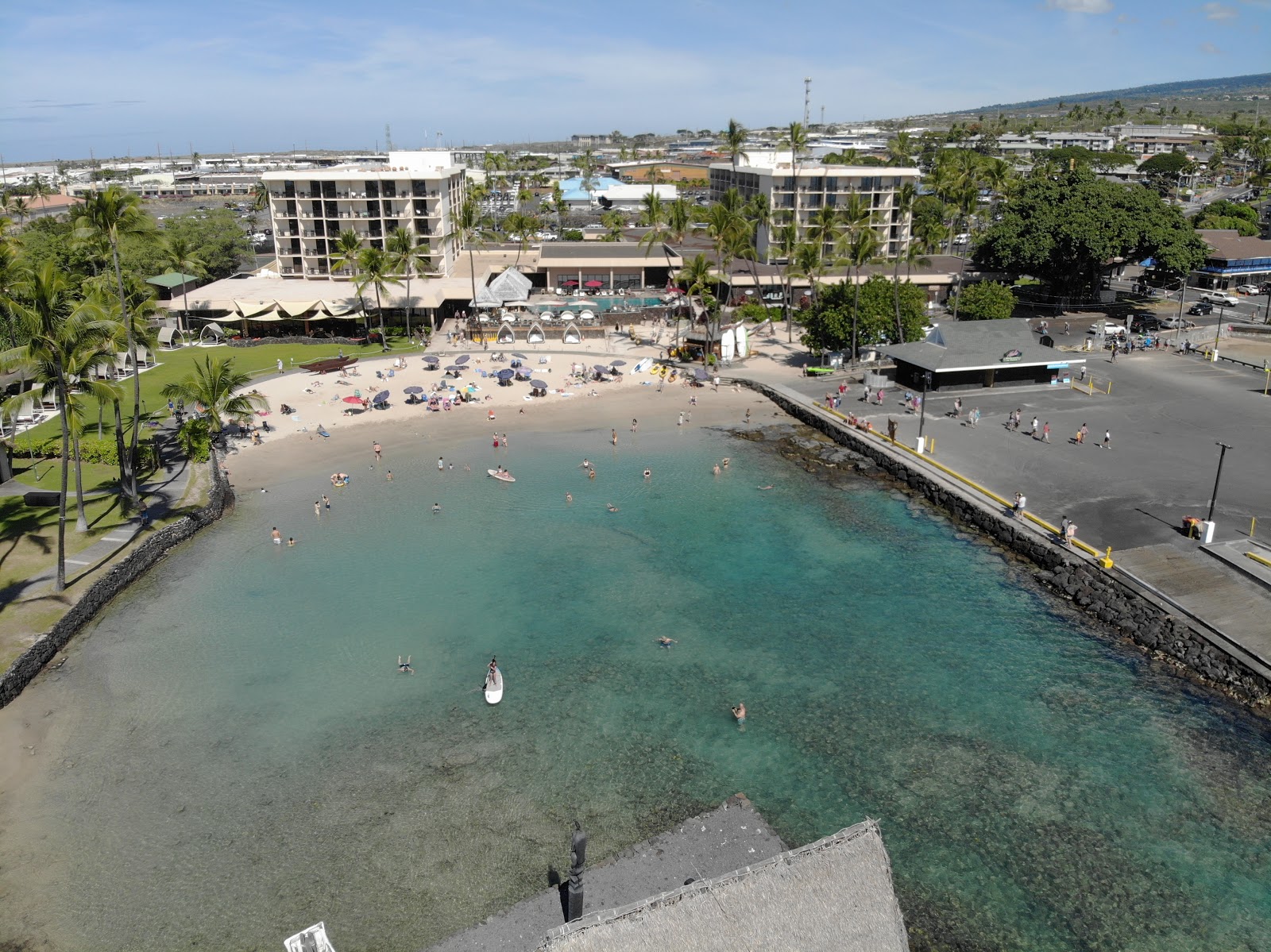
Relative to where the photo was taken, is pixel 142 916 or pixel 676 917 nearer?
pixel 676 917

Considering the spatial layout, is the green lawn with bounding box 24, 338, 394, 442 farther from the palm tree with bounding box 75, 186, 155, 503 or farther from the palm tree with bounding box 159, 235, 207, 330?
the palm tree with bounding box 75, 186, 155, 503

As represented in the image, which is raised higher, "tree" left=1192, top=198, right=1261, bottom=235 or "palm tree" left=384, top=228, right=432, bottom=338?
"tree" left=1192, top=198, right=1261, bottom=235

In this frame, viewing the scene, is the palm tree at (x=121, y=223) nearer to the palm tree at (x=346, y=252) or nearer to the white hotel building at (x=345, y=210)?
the palm tree at (x=346, y=252)

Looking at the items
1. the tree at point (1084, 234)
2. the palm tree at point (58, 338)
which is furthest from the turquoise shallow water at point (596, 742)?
the tree at point (1084, 234)

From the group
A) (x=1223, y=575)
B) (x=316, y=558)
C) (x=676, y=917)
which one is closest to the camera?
(x=676, y=917)

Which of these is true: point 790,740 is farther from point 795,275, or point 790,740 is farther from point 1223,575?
point 795,275

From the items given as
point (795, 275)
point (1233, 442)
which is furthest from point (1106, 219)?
point (1233, 442)

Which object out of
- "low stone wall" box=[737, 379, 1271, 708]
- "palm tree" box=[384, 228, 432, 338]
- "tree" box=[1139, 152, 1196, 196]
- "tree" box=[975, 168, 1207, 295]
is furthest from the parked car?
"tree" box=[1139, 152, 1196, 196]
